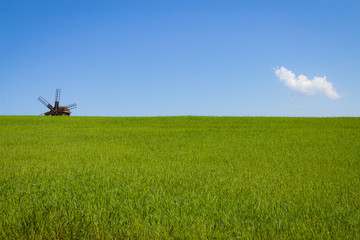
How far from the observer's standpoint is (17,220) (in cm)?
298

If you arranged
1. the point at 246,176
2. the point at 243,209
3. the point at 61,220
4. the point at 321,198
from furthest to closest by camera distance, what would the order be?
the point at 246,176 → the point at 321,198 → the point at 243,209 → the point at 61,220

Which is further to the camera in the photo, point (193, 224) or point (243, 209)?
point (243, 209)

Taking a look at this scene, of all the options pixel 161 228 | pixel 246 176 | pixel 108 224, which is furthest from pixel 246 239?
pixel 246 176

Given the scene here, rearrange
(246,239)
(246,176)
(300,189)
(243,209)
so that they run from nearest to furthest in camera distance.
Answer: (246,239) → (243,209) → (300,189) → (246,176)

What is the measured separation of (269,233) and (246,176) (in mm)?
2814

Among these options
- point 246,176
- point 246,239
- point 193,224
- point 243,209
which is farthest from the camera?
point 246,176

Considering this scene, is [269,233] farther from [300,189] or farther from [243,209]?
[300,189]

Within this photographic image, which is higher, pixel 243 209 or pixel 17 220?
pixel 243 209

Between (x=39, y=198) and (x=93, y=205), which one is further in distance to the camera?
(x=39, y=198)

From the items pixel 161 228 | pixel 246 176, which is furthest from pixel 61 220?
pixel 246 176

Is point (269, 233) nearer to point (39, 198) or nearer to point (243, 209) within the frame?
point (243, 209)

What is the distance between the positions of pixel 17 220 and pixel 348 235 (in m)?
3.86

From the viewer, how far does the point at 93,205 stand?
3389mm

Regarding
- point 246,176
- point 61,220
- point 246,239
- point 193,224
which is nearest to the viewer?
point 246,239
